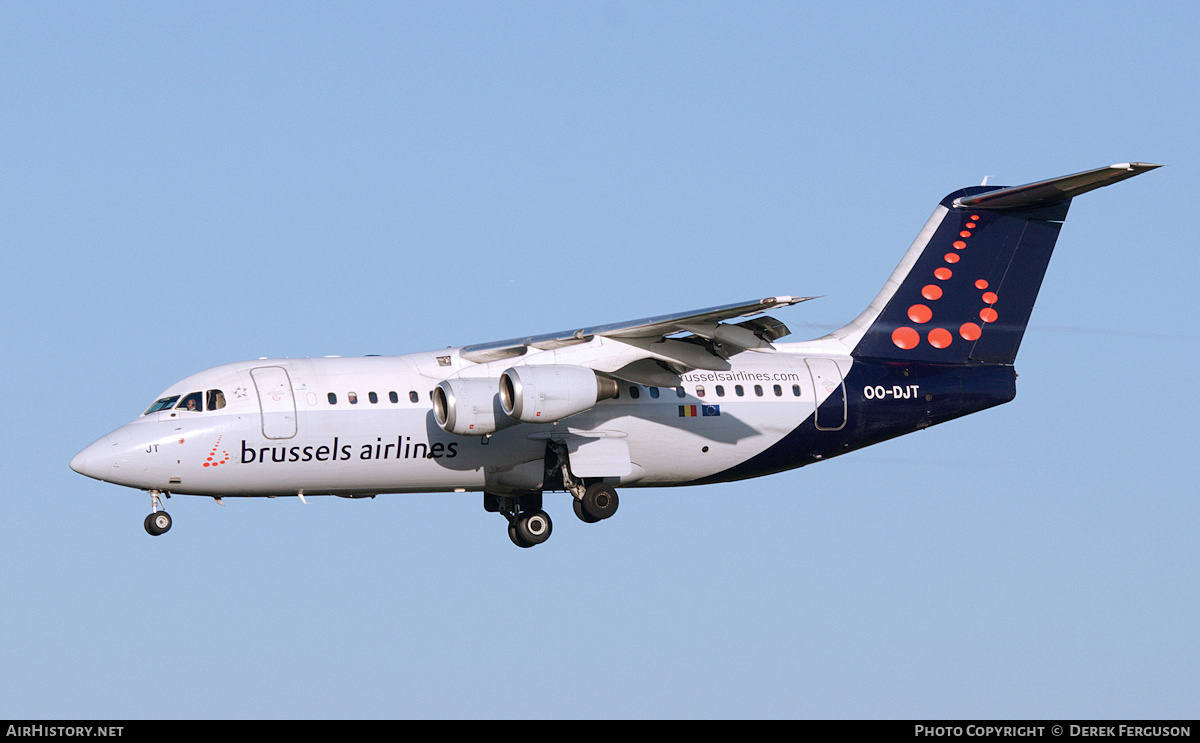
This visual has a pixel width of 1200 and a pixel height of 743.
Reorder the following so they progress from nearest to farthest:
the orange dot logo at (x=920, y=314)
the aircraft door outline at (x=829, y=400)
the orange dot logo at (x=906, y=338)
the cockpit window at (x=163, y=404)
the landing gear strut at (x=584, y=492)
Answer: the cockpit window at (x=163, y=404) → the landing gear strut at (x=584, y=492) → the aircraft door outline at (x=829, y=400) → the orange dot logo at (x=906, y=338) → the orange dot logo at (x=920, y=314)

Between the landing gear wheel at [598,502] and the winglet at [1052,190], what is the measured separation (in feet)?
27.5

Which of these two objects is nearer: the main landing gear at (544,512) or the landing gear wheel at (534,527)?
the main landing gear at (544,512)

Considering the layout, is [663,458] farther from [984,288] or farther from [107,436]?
[107,436]

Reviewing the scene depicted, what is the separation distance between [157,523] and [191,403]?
1860 millimetres

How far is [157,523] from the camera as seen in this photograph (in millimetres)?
24438

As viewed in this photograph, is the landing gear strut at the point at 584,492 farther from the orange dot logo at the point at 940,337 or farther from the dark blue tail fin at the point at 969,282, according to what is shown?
the orange dot logo at the point at 940,337

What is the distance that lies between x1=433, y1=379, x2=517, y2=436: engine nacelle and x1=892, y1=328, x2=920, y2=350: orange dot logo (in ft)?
24.8

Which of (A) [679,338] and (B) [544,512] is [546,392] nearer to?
(A) [679,338]

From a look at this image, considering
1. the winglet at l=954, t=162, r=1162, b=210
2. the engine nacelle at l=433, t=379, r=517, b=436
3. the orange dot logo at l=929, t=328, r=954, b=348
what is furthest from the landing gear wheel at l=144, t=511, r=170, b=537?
the winglet at l=954, t=162, r=1162, b=210

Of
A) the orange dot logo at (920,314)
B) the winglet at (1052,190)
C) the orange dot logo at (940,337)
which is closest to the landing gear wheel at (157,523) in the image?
the orange dot logo at (920,314)

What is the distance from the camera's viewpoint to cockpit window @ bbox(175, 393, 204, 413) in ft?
80.8

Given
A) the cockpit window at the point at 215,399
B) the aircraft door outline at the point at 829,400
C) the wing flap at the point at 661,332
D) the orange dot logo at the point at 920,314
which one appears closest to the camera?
the wing flap at the point at 661,332

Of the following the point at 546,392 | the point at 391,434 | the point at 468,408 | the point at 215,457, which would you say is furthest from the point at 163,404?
the point at 546,392

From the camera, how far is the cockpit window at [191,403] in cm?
2462
